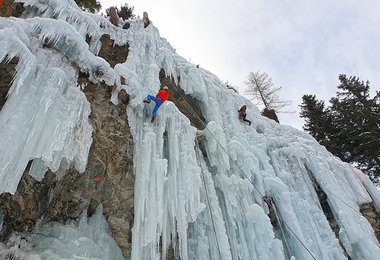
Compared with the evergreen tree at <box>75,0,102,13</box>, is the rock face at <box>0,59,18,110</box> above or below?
below

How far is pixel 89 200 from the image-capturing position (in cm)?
582

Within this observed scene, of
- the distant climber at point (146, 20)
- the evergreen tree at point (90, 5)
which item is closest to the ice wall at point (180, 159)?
the distant climber at point (146, 20)

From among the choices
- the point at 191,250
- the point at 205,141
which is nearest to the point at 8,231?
the point at 191,250

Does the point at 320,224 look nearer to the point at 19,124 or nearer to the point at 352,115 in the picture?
the point at 19,124

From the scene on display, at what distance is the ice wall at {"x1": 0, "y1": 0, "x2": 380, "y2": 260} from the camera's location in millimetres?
4789

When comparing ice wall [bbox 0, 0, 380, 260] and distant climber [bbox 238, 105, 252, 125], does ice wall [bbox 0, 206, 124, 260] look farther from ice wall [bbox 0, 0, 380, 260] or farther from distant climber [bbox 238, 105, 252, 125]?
distant climber [bbox 238, 105, 252, 125]

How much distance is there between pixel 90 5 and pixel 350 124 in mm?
12604

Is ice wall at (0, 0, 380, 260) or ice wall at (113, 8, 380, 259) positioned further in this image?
ice wall at (113, 8, 380, 259)

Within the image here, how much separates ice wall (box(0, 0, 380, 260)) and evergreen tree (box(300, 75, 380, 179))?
3938 millimetres

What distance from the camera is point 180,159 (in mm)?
6590

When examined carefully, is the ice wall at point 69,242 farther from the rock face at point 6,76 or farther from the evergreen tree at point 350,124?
the evergreen tree at point 350,124

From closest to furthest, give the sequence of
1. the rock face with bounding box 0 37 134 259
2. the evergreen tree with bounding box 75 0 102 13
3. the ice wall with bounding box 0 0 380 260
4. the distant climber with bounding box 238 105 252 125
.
Answer: 1. the ice wall with bounding box 0 0 380 260
2. the rock face with bounding box 0 37 134 259
3. the distant climber with bounding box 238 105 252 125
4. the evergreen tree with bounding box 75 0 102 13

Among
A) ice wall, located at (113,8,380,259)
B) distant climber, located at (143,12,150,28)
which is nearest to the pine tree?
ice wall, located at (113,8,380,259)

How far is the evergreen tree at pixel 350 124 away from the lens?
12836 millimetres
